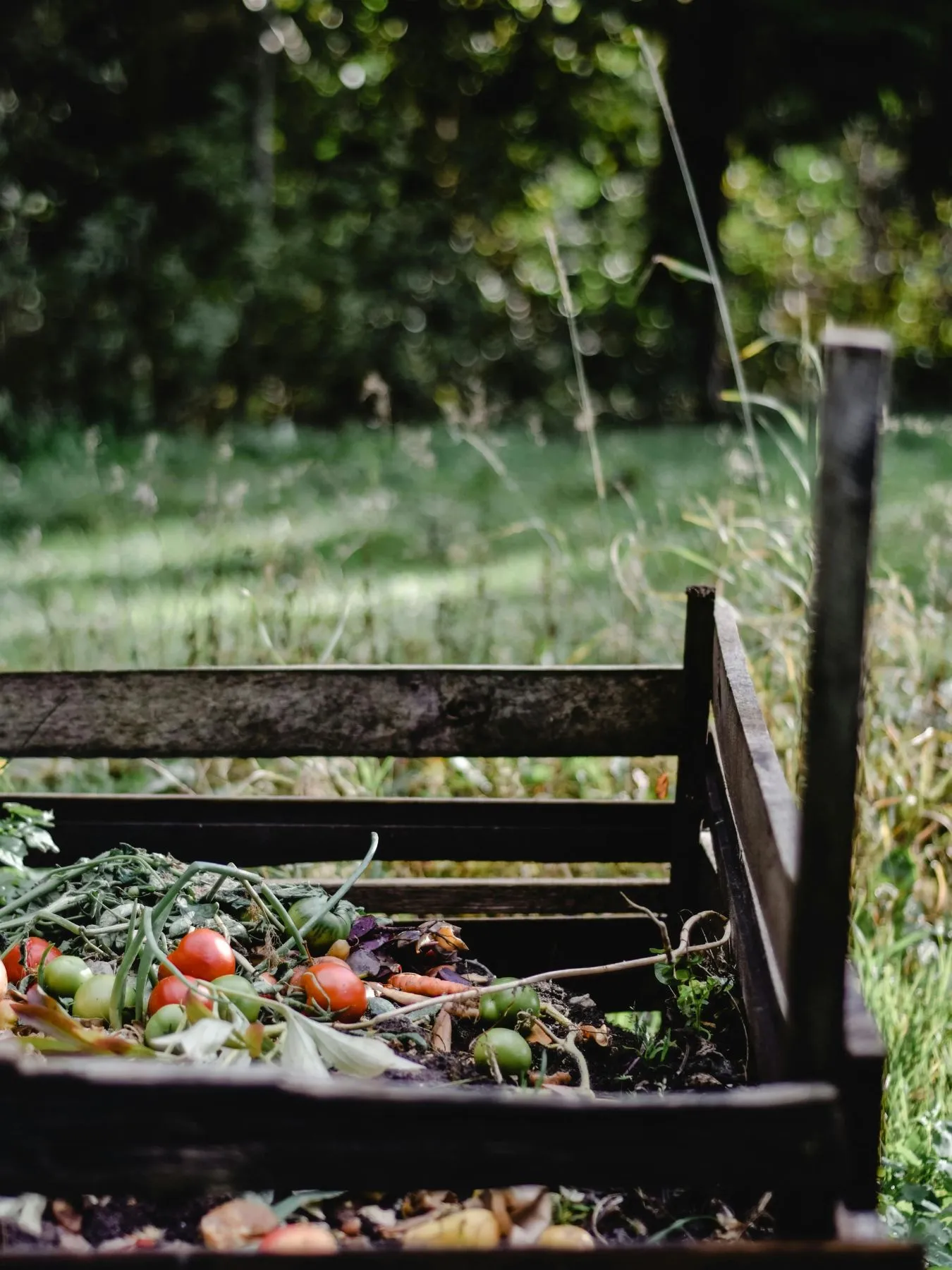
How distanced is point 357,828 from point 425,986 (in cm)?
49

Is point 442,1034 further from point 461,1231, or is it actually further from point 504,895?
point 504,895

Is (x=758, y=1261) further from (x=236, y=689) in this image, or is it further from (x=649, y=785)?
(x=649, y=785)

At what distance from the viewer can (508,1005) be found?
1.69m

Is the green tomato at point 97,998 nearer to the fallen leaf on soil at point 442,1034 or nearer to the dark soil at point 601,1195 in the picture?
the dark soil at point 601,1195

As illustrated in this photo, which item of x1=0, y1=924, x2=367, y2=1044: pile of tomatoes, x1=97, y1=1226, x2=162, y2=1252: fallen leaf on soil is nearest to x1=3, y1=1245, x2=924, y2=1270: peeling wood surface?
x1=97, y1=1226, x2=162, y2=1252: fallen leaf on soil

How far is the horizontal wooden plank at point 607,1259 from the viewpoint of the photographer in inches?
38.3

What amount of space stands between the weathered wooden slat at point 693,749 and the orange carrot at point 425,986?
1.95 feet

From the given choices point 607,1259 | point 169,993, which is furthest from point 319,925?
point 607,1259

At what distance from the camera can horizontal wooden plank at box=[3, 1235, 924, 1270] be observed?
0.97 meters

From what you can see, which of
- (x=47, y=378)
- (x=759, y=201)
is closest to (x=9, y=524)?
(x=47, y=378)

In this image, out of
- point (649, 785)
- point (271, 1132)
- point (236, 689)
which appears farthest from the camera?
point (649, 785)

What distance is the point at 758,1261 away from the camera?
38.7 inches

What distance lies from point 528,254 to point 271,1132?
1277cm

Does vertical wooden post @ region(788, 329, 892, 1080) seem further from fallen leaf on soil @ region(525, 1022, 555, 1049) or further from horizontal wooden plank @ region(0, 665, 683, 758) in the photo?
horizontal wooden plank @ region(0, 665, 683, 758)
